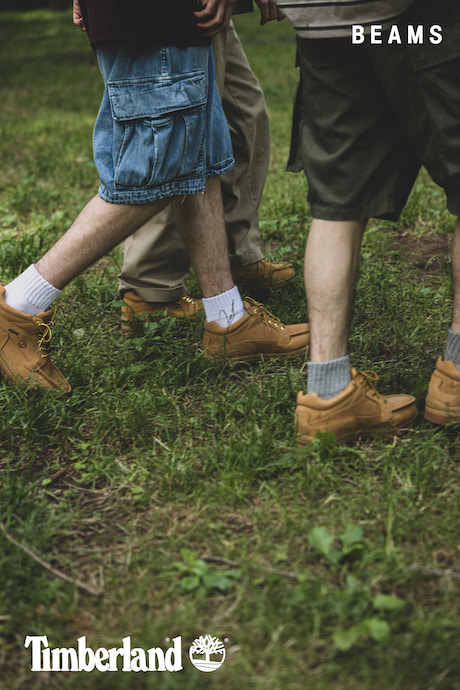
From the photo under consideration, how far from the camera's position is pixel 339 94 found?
1811 mm

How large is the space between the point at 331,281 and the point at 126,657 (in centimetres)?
110

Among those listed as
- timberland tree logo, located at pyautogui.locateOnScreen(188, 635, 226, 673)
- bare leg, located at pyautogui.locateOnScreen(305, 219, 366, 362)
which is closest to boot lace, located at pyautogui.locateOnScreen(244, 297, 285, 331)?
bare leg, located at pyautogui.locateOnScreen(305, 219, 366, 362)

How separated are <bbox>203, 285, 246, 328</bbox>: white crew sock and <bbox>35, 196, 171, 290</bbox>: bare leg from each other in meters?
0.42

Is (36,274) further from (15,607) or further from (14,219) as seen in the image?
(14,219)

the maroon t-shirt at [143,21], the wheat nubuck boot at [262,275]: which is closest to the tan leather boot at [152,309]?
the wheat nubuck boot at [262,275]

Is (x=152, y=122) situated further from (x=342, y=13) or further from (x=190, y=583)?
(x=190, y=583)

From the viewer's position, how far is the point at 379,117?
1830mm

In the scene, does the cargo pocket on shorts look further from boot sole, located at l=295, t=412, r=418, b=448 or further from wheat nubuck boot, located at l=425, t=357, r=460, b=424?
wheat nubuck boot, located at l=425, t=357, r=460, b=424

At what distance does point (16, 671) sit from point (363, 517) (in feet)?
2.88

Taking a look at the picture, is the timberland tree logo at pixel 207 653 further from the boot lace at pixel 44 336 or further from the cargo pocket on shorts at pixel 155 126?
the cargo pocket on shorts at pixel 155 126

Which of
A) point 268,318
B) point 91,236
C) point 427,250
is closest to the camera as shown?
point 91,236

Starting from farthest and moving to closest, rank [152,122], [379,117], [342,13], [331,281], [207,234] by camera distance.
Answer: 1. [207,234]
2. [152,122]
3. [331,281]
4. [379,117]
5. [342,13]

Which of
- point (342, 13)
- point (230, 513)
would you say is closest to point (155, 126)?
point (342, 13)

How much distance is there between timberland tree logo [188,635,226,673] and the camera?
1396 millimetres
